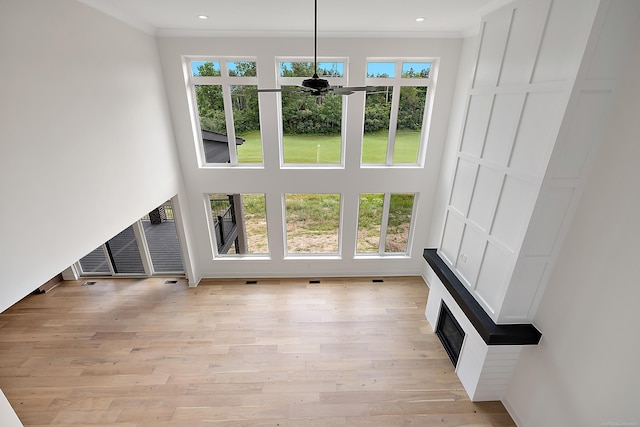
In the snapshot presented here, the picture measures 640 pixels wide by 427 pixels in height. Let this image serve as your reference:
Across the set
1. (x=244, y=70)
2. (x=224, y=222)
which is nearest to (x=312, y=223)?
(x=224, y=222)

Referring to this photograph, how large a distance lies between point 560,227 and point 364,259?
3804mm

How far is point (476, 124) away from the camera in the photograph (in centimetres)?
346

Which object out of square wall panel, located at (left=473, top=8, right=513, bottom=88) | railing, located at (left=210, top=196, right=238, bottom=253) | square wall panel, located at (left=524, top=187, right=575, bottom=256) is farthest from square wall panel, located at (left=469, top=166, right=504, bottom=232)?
railing, located at (left=210, top=196, right=238, bottom=253)

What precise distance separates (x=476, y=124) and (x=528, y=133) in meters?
Result: 0.91

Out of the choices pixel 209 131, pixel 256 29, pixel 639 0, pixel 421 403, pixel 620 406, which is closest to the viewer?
pixel 639 0

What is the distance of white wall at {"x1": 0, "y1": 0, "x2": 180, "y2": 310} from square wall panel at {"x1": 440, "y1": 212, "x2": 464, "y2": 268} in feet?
15.5

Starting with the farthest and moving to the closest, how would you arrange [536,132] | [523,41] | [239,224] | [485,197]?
[239,224] → [485,197] → [523,41] → [536,132]

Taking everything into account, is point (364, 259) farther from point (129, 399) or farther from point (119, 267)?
point (119, 267)

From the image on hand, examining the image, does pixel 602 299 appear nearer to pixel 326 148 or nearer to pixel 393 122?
pixel 393 122

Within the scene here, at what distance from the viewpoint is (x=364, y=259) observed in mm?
6074

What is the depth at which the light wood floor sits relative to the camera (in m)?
3.42

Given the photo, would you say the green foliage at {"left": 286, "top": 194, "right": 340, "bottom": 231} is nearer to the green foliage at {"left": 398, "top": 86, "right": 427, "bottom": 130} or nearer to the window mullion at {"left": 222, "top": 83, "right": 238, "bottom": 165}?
the window mullion at {"left": 222, "top": 83, "right": 238, "bottom": 165}

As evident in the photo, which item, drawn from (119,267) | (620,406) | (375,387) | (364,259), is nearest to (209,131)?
(119,267)

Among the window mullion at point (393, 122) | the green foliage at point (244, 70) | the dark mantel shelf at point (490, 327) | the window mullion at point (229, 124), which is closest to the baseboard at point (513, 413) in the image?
the dark mantel shelf at point (490, 327)
